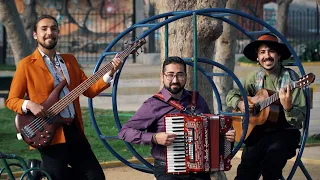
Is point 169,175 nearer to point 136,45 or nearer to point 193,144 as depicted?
point 193,144

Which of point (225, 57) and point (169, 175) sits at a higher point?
point (169, 175)

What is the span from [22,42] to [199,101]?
36.4 ft

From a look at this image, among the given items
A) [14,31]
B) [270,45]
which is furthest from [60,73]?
[14,31]

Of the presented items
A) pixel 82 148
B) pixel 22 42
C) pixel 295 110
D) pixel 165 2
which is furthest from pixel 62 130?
pixel 22 42

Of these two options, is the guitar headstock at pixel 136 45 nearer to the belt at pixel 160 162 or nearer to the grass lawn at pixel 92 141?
the belt at pixel 160 162

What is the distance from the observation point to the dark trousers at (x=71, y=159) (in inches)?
245

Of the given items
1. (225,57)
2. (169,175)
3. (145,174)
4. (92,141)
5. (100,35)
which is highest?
(169,175)

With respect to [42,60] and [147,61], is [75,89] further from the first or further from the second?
[147,61]

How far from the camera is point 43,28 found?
20.8ft

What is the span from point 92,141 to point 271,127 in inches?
209

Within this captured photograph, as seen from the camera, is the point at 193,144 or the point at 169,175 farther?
the point at 169,175

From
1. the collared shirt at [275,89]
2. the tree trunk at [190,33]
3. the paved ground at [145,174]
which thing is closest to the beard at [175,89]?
the collared shirt at [275,89]

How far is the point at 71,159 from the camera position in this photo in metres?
6.36

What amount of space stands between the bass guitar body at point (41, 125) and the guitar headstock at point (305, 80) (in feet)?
5.51
